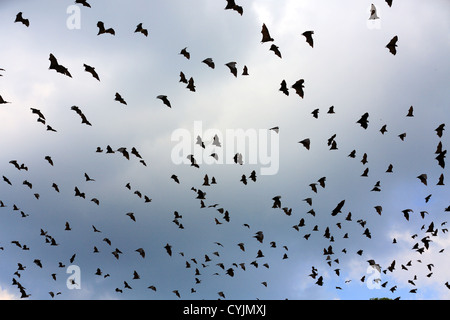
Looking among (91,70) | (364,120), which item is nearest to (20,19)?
(91,70)

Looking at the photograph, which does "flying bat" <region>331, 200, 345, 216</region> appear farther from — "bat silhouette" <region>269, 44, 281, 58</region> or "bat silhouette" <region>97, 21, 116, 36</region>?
"bat silhouette" <region>97, 21, 116, 36</region>

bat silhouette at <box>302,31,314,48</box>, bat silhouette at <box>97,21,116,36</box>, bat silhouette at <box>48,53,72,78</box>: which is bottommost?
bat silhouette at <box>48,53,72,78</box>

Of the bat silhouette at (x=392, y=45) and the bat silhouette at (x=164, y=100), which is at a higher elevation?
the bat silhouette at (x=392, y=45)

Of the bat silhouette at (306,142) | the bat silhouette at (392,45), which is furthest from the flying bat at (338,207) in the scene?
the bat silhouette at (392,45)

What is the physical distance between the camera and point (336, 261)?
23125 millimetres

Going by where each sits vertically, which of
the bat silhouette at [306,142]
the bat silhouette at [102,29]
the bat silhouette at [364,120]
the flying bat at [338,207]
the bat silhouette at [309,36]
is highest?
the bat silhouette at [102,29]

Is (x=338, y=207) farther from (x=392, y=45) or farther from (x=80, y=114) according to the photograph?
(x=80, y=114)

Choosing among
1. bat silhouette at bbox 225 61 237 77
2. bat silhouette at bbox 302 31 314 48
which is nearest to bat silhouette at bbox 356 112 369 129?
bat silhouette at bbox 302 31 314 48

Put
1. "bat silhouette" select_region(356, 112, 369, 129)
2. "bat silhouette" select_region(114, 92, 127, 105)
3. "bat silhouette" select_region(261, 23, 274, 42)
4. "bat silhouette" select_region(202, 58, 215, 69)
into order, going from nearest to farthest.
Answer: "bat silhouette" select_region(261, 23, 274, 42) < "bat silhouette" select_region(202, 58, 215, 69) < "bat silhouette" select_region(114, 92, 127, 105) < "bat silhouette" select_region(356, 112, 369, 129)

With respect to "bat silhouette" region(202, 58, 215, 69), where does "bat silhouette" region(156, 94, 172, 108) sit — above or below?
below

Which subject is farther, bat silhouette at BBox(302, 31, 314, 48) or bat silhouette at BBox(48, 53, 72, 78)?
bat silhouette at BBox(302, 31, 314, 48)

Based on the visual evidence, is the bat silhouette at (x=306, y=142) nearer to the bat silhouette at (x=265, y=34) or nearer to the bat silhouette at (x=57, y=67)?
the bat silhouette at (x=265, y=34)
